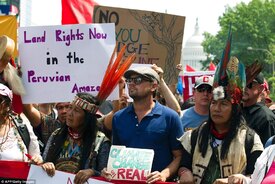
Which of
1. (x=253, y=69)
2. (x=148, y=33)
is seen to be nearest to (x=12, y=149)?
(x=253, y=69)

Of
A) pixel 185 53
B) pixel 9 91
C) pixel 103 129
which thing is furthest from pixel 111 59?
pixel 185 53

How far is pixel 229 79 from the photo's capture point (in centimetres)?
666

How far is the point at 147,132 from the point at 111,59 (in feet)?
3.25

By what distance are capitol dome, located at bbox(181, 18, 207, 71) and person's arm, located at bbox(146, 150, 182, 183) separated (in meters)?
129

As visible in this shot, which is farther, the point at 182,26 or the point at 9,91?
the point at 182,26

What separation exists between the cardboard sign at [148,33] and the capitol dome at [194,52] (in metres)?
127

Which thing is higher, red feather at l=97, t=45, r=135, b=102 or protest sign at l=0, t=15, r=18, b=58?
protest sign at l=0, t=15, r=18, b=58

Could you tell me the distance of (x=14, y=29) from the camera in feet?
29.3

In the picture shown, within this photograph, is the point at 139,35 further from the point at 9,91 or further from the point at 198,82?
the point at 9,91

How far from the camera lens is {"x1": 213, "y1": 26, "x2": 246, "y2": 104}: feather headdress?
6.64 metres

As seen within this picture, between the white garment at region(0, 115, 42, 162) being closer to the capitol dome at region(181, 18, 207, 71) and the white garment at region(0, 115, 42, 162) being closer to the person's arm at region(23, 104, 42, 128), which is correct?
the person's arm at region(23, 104, 42, 128)

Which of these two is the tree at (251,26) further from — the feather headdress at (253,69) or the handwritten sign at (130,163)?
the handwritten sign at (130,163)

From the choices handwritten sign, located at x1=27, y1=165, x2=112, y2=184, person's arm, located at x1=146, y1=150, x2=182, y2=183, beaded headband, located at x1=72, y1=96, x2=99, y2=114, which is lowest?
handwritten sign, located at x1=27, y1=165, x2=112, y2=184

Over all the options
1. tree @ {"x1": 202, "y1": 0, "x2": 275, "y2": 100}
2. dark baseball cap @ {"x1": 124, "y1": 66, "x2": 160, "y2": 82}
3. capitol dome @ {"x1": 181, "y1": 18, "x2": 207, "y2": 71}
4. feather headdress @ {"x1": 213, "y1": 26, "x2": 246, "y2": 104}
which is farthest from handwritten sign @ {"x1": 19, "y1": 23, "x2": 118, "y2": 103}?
capitol dome @ {"x1": 181, "y1": 18, "x2": 207, "y2": 71}
